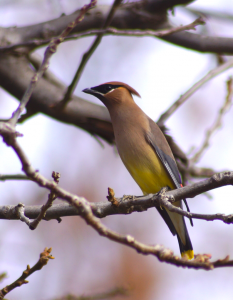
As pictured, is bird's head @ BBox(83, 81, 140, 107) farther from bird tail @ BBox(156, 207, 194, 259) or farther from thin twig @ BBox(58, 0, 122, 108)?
bird tail @ BBox(156, 207, 194, 259)

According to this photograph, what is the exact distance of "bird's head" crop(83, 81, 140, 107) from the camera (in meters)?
4.46

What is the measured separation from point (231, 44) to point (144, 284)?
5682 mm

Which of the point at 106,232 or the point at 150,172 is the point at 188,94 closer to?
the point at 150,172

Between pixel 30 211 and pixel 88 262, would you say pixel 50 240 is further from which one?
pixel 30 211

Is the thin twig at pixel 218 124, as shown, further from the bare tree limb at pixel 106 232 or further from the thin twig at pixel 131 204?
the bare tree limb at pixel 106 232

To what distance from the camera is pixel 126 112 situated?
429 cm

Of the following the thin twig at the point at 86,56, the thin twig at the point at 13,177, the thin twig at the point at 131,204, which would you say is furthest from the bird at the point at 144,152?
the thin twig at the point at 13,177

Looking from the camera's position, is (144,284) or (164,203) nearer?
(164,203)

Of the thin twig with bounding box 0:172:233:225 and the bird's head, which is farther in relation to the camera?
the bird's head

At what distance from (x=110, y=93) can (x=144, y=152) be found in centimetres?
100

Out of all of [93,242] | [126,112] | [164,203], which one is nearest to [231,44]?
[126,112]

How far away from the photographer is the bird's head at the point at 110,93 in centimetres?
446

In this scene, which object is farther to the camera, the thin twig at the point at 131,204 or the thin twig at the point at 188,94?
the thin twig at the point at 188,94

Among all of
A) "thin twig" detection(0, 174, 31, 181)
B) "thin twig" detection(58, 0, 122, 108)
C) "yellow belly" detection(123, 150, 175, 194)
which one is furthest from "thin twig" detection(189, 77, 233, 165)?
"thin twig" detection(0, 174, 31, 181)
